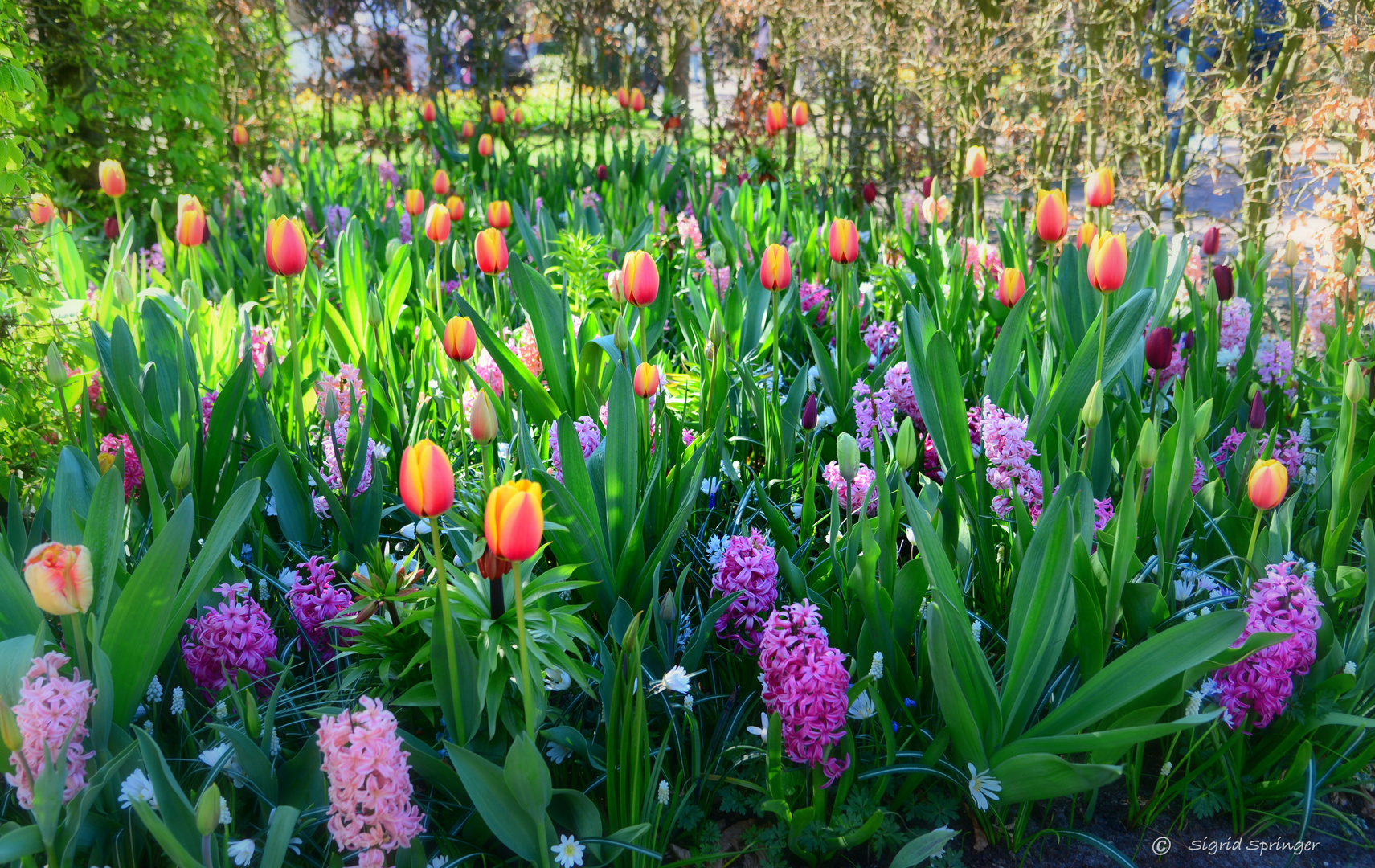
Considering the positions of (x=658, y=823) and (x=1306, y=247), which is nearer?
(x=658, y=823)

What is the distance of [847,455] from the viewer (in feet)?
5.19

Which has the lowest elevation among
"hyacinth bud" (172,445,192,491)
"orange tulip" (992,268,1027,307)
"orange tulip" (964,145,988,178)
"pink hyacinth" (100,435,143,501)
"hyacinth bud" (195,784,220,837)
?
"pink hyacinth" (100,435,143,501)

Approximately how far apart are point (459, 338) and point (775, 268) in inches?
30.9

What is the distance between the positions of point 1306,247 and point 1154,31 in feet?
6.18

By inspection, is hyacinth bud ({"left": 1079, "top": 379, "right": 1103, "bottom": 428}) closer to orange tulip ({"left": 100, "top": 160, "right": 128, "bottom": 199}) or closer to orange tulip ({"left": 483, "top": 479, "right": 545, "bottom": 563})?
orange tulip ({"left": 483, "top": 479, "right": 545, "bottom": 563})

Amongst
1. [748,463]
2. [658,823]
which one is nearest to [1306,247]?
[748,463]

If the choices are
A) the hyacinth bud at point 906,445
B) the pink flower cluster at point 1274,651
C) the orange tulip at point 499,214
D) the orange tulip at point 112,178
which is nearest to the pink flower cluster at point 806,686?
the hyacinth bud at point 906,445

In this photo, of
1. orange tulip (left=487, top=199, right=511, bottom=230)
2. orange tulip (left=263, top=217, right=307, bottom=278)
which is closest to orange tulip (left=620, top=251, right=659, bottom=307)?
orange tulip (left=263, top=217, right=307, bottom=278)

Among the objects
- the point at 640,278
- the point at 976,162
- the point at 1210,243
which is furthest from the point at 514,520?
the point at 976,162

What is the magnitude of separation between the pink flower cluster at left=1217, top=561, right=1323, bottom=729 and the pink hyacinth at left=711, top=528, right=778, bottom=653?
70 cm

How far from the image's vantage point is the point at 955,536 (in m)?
1.78

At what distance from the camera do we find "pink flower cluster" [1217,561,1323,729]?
143 centimetres

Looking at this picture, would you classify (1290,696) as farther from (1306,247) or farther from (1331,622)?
(1306,247)

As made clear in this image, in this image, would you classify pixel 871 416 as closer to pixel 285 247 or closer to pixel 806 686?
pixel 806 686
